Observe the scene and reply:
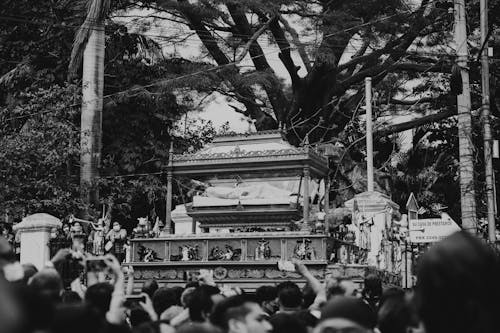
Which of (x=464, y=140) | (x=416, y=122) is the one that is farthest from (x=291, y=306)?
(x=416, y=122)

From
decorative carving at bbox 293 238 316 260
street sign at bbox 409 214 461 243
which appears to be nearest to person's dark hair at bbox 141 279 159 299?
decorative carving at bbox 293 238 316 260

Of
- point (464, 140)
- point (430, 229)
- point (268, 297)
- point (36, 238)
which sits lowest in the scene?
point (268, 297)

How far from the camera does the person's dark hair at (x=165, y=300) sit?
7051 millimetres

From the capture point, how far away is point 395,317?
15.6 ft

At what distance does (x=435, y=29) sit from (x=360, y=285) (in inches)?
842

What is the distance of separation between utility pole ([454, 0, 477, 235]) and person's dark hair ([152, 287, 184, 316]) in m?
11.6

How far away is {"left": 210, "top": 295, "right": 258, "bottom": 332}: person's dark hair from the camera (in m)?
4.88

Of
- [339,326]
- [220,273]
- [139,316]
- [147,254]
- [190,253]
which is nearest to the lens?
[339,326]

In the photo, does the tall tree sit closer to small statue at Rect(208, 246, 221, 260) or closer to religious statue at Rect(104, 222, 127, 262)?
religious statue at Rect(104, 222, 127, 262)

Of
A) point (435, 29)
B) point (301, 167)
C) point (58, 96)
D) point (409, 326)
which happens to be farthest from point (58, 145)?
point (409, 326)

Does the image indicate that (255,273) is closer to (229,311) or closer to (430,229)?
(430,229)

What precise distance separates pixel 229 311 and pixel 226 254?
11878mm

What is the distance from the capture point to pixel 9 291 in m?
2.37

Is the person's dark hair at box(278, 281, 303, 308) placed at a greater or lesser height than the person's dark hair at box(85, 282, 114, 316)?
lesser
